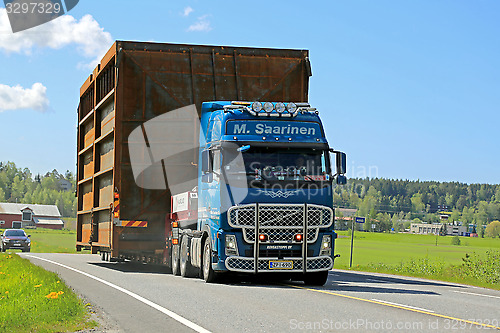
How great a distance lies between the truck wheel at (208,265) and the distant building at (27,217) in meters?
151

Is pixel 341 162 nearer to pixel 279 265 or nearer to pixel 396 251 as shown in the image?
pixel 279 265

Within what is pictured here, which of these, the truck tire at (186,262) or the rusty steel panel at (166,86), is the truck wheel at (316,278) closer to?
the truck tire at (186,262)

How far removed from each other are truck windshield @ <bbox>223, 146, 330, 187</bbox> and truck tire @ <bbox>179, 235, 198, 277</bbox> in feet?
13.1

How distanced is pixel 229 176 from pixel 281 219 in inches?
60.3

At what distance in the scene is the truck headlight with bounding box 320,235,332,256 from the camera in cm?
1692

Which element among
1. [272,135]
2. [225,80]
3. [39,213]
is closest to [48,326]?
[272,135]

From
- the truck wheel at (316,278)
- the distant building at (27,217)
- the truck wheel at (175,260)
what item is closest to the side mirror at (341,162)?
the truck wheel at (316,278)

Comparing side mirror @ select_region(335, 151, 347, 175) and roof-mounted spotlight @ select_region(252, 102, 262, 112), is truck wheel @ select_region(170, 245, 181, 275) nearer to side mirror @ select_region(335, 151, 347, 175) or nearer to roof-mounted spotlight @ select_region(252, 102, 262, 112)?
roof-mounted spotlight @ select_region(252, 102, 262, 112)

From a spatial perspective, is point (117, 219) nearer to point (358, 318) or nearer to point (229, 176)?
point (229, 176)

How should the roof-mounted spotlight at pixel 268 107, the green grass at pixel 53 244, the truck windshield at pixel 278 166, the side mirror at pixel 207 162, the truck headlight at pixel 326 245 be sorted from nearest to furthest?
the truck windshield at pixel 278 166 < the truck headlight at pixel 326 245 < the side mirror at pixel 207 162 < the roof-mounted spotlight at pixel 268 107 < the green grass at pixel 53 244

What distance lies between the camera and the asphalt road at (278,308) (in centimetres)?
1018

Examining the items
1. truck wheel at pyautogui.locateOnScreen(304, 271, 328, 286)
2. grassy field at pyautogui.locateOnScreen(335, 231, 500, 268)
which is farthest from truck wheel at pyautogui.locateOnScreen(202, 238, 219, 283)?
grassy field at pyautogui.locateOnScreen(335, 231, 500, 268)

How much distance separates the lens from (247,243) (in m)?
A: 16.5

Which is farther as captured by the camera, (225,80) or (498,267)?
(498,267)
